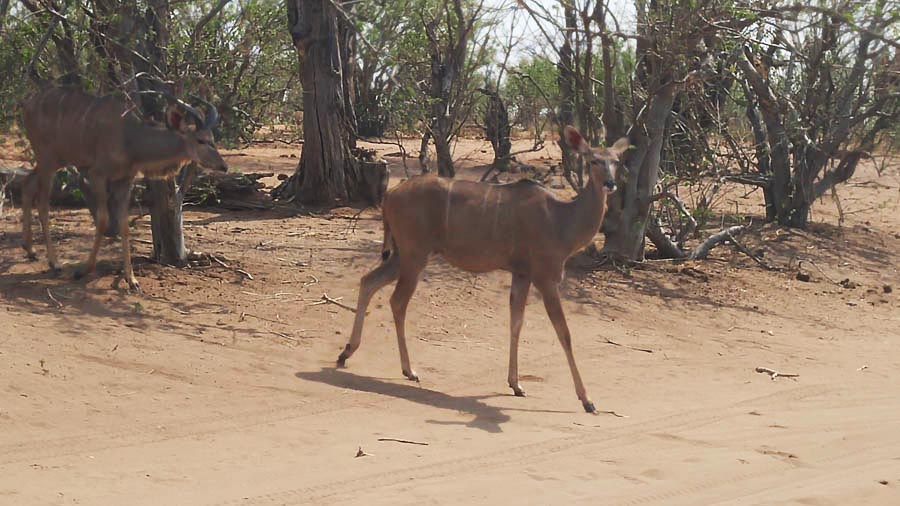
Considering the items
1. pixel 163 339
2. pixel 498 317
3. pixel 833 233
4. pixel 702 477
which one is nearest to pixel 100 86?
pixel 163 339

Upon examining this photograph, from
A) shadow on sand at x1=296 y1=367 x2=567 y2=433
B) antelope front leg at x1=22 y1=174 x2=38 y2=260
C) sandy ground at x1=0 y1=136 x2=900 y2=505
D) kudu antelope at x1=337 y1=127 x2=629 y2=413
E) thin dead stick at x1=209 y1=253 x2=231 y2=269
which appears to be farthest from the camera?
thin dead stick at x1=209 y1=253 x2=231 y2=269

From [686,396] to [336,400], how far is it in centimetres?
238

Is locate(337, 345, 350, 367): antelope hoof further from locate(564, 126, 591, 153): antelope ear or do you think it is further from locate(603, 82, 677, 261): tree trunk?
locate(603, 82, 677, 261): tree trunk

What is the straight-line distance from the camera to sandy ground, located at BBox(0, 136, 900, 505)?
5.91 meters

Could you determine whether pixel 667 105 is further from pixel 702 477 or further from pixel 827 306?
pixel 702 477

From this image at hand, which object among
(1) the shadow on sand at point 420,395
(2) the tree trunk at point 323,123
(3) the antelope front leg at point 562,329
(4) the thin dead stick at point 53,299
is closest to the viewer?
(1) the shadow on sand at point 420,395

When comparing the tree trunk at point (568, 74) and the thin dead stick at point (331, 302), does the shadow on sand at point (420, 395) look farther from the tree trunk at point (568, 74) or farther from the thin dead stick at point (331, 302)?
the tree trunk at point (568, 74)

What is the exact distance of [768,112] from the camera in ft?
45.4

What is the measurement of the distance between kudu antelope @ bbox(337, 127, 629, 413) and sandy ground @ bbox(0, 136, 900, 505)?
69 cm

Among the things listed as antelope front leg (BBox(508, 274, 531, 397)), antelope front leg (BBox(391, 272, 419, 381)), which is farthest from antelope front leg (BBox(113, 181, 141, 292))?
antelope front leg (BBox(508, 274, 531, 397))

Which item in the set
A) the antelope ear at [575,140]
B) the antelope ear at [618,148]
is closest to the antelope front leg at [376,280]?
the antelope ear at [575,140]

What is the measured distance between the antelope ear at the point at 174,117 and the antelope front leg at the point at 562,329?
10.6 ft

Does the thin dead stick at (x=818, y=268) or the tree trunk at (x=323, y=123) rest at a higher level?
the tree trunk at (x=323, y=123)

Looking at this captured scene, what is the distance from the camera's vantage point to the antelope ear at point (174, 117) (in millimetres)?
9242
